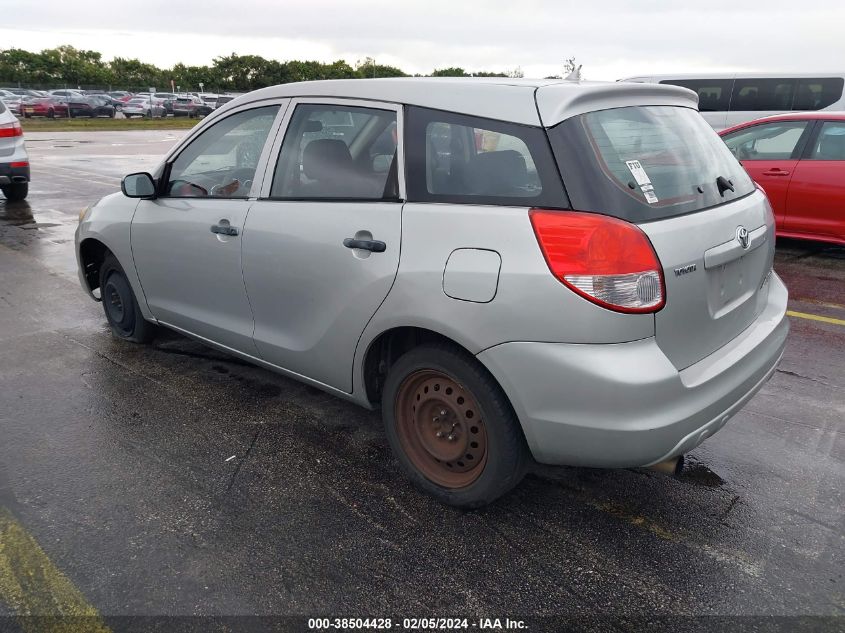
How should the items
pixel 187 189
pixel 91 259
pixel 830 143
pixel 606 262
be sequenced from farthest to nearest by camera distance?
pixel 830 143 < pixel 91 259 < pixel 187 189 < pixel 606 262

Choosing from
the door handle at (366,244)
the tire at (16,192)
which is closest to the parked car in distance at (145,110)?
the tire at (16,192)

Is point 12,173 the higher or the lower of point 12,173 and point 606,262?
the lower

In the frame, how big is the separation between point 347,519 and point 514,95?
1.78m

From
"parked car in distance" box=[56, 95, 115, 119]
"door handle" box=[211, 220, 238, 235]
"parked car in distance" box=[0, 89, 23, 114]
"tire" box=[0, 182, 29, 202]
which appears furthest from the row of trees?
"door handle" box=[211, 220, 238, 235]

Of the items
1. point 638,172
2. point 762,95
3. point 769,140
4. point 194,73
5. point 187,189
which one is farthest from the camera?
point 194,73

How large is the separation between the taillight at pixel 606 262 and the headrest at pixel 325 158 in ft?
3.93

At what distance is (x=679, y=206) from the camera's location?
2.56m

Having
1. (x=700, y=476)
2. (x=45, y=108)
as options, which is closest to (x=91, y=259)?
(x=700, y=476)

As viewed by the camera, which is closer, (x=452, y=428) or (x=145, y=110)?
(x=452, y=428)

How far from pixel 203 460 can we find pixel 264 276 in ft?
3.01

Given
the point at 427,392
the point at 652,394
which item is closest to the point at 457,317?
the point at 427,392

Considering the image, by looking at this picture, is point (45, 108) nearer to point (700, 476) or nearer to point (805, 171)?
point (805, 171)

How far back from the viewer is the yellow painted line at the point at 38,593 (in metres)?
2.25

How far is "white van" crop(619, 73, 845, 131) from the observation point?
1641cm
